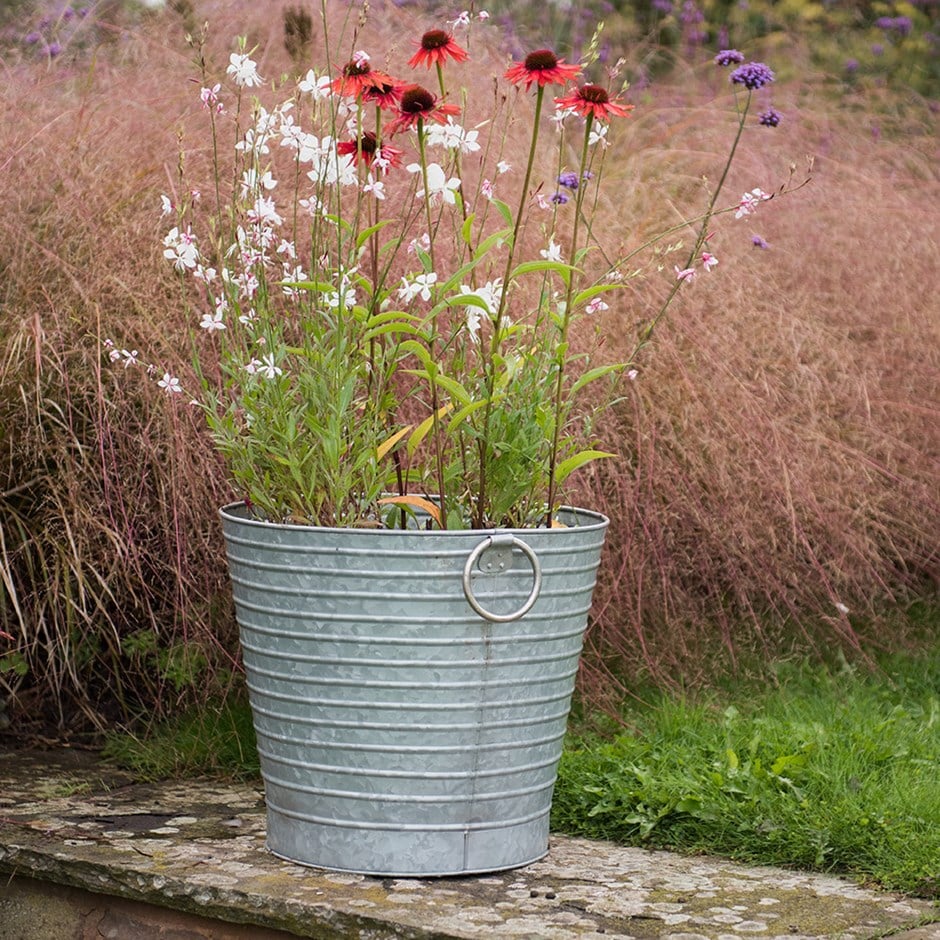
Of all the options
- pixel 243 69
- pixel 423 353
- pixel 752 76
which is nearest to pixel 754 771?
pixel 423 353

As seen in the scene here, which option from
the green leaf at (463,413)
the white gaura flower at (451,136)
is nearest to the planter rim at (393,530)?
the green leaf at (463,413)

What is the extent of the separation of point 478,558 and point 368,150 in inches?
22.2

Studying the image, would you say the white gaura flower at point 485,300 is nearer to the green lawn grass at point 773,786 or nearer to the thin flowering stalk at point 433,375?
the thin flowering stalk at point 433,375

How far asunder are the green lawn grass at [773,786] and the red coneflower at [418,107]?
1.04 meters

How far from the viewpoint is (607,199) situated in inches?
131

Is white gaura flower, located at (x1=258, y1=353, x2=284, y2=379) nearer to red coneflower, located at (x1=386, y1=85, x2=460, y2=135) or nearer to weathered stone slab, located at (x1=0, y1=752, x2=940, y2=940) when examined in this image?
red coneflower, located at (x1=386, y1=85, x2=460, y2=135)

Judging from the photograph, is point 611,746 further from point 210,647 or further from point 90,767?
point 90,767

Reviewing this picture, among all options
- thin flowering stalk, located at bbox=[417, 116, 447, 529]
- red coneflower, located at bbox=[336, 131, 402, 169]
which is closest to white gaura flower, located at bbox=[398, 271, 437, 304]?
thin flowering stalk, located at bbox=[417, 116, 447, 529]

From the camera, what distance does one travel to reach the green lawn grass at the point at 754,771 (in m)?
1.98

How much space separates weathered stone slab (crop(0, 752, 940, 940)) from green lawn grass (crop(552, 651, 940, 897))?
5cm

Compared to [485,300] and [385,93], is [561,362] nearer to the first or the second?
[485,300]

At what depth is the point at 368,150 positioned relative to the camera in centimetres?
188

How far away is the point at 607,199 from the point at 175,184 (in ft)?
3.58

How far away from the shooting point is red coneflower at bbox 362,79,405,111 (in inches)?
72.0
